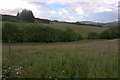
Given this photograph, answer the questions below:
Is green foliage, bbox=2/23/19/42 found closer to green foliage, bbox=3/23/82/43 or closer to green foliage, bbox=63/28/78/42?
green foliage, bbox=3/23/82/43

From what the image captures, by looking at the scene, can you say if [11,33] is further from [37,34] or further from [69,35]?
[69,35]

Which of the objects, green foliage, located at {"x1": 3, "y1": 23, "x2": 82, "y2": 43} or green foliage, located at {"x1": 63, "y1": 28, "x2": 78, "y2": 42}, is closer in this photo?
green foliage, located at {"x1": 3, "y1": 23, "x2": 82, "y2": 43}

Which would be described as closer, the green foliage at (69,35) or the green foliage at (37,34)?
the green foliage at (37,34)

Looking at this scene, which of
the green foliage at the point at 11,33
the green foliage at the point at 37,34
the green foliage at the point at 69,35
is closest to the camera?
the green foliage at the point at 11,33

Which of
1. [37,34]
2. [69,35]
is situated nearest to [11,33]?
[37,34]

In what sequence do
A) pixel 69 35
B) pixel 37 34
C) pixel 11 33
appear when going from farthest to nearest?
pixel 37 34, pixel 69 35, pixel 11 33

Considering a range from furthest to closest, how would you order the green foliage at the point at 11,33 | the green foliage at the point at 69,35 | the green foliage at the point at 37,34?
the green foliage at the point at 69,35 → the green foliage at the point at 37,34 → the green foliage at the point at 11,33

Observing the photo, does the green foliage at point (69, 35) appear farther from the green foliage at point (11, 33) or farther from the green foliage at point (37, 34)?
the green foliage at point (11, 33)

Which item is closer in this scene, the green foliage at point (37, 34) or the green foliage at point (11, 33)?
the green foliage at point (11, 33)

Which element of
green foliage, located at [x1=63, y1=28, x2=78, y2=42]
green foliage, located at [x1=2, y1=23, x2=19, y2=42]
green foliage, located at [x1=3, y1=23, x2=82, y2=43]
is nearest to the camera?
green foliage, located at [x1=2, y1=23, x2=19, y2=42]

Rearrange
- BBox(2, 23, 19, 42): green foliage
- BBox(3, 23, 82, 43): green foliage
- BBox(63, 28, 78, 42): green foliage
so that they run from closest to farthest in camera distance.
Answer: BBox(2, 23, 19, 42): green foliage < BBox(3, 23, 82, 43): green foliage < BBox(63, 28, 78, 42): green foliage

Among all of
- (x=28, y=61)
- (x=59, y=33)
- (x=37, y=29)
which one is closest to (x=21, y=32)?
(x=37, y=29)

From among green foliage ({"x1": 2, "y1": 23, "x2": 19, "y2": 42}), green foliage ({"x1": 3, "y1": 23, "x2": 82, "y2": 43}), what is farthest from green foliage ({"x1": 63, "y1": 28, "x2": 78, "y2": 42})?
green foliage ({"x1": 2, "y1": 23, "x2": 19, "y2": 42})

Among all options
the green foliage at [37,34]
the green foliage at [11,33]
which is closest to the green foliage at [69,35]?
the green foliage at [37,34]
